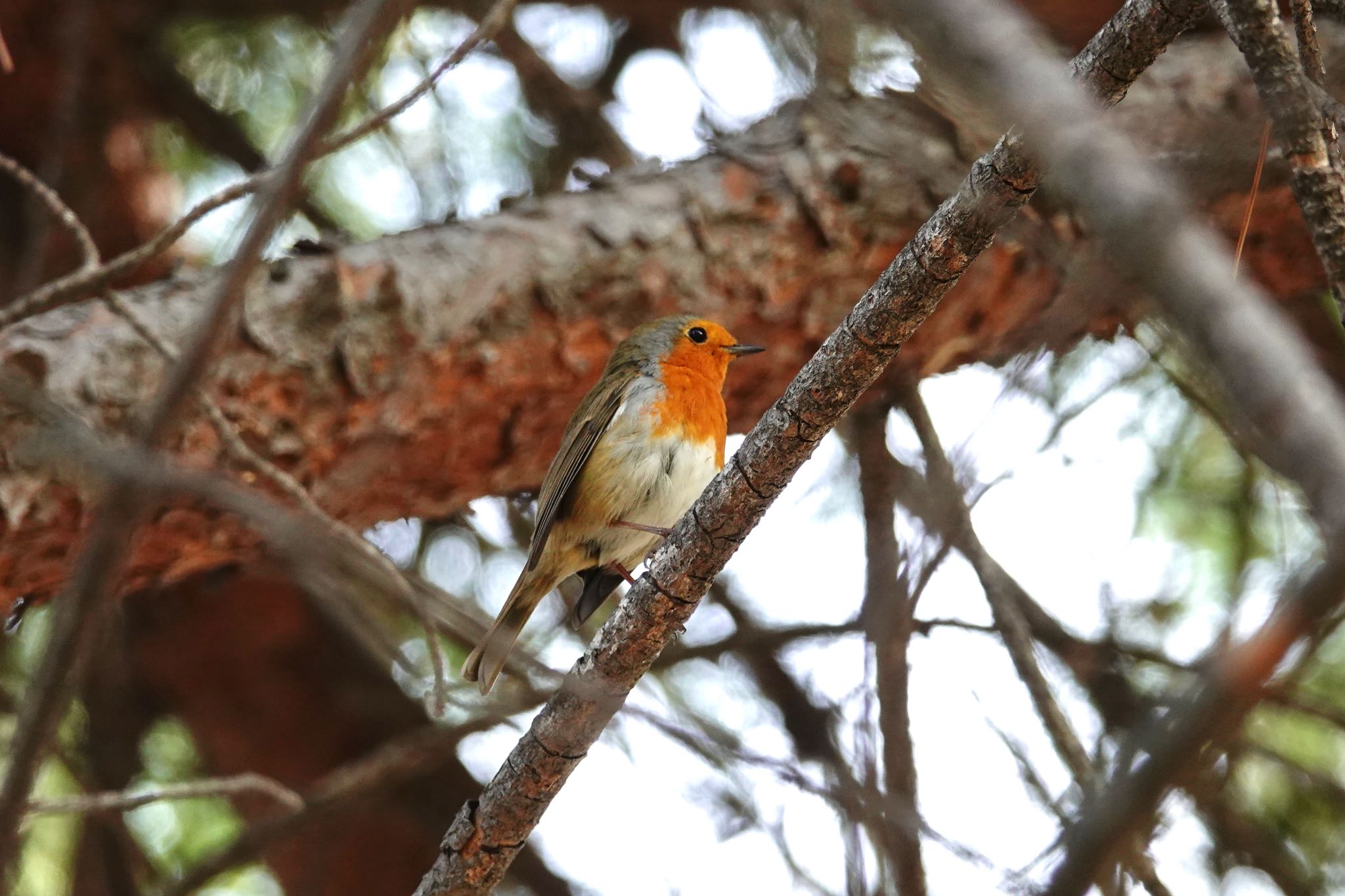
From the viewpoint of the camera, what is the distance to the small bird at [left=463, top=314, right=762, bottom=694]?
13.7 ft

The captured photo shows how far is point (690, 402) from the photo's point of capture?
427 centimetres

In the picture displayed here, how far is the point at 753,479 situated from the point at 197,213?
1.34 metres

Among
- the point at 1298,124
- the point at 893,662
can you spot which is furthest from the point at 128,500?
the point at 1298,124

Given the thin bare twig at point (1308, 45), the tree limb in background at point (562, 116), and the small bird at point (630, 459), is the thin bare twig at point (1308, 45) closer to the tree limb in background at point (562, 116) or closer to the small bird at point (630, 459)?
the small bird at point (630, 459)

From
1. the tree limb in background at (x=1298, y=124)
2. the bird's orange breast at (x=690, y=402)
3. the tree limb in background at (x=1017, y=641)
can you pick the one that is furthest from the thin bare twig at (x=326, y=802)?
the tree limb in background at (x=1298, y=124)

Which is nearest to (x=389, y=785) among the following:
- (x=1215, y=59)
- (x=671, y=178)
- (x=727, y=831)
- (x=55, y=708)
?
(x=727, y=831)

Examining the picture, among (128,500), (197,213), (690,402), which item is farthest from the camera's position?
(690,402)

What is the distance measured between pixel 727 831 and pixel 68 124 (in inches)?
149

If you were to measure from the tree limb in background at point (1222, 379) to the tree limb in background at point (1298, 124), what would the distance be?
77cm

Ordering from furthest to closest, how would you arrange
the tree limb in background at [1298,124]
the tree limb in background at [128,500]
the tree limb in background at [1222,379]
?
the tree limb in background at [1298,124] → the tree limb in background at [128,500] → the tree limb in background at [1222,379]

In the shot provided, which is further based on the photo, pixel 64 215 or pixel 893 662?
pixel 64 215

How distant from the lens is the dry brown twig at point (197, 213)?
7.97ft

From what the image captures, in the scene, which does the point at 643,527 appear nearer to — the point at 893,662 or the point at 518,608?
the point at 518,608

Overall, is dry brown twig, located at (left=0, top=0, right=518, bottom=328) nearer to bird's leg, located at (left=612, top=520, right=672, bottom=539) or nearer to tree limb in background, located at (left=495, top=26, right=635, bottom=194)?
bird's leg, located at (left=612, top=520, right=672, bottom=539)
